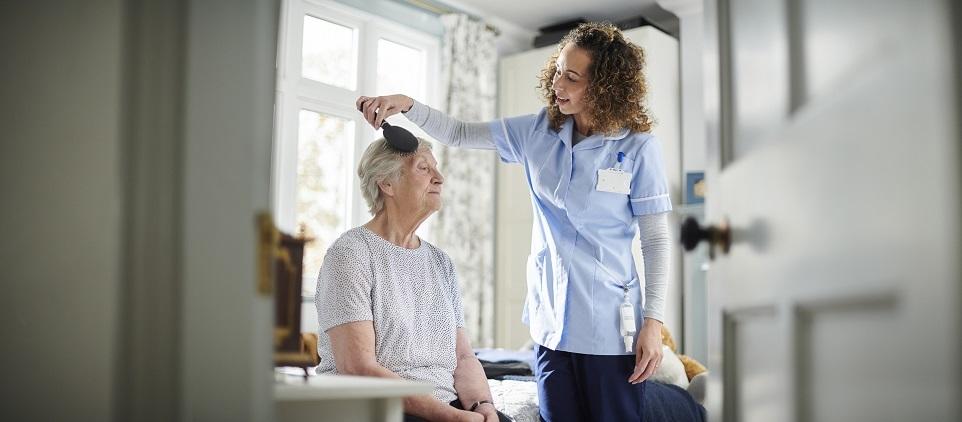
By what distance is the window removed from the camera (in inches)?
168

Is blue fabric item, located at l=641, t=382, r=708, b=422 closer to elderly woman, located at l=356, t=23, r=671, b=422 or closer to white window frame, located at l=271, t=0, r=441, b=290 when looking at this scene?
elderly woman, located at l=356, t=23, r=671, b=422

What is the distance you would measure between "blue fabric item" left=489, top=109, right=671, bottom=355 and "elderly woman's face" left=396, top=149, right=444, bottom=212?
27cm

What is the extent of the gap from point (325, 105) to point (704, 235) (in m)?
3.59

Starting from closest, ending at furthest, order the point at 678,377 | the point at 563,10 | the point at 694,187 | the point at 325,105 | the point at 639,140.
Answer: the point at 639,140 → the point at 678,377 → the point at 325,105 → the point at 694,187 → the point at 563,10

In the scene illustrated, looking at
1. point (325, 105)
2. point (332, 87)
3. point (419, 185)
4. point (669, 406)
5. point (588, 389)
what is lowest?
point (669, 406)

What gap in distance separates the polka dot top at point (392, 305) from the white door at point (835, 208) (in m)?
0.87

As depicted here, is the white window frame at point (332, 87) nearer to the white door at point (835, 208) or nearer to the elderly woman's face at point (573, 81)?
the elderly woman's face at point (573, 81)

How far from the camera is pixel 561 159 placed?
2.00m

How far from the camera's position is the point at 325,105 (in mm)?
4469

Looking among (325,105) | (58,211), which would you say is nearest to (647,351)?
(58,211)

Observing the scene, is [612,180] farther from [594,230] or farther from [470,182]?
[470,182]

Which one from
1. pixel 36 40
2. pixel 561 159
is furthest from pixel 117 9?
pixel 561 159

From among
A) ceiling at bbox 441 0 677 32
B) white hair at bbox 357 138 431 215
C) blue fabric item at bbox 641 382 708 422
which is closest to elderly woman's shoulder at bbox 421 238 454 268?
white hair at bbox 357 138 431 215

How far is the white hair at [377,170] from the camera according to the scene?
207 cm
